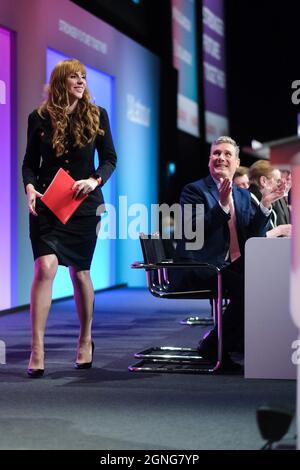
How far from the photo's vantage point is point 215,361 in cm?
544

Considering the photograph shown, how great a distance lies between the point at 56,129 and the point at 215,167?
1.00 m

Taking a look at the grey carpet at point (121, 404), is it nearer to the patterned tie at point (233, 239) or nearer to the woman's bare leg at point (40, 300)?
the woman's bare leg at point (40, 300)

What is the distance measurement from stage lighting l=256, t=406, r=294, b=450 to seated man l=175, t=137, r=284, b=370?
2185 millimetres

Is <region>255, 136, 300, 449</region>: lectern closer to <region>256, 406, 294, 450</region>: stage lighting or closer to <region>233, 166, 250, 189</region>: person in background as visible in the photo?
<region>256, 406, 294, 450</region>: stage lighting

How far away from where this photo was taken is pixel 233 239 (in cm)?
532

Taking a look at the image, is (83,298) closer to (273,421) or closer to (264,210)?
(264,210)

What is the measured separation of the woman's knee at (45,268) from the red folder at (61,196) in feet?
0.71

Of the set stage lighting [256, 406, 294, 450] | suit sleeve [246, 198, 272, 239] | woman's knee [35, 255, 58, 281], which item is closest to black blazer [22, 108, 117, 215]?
woman's knee [35, 255, 58, 281]

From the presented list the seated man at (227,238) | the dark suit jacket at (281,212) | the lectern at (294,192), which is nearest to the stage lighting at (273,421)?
the lectern at (294,192)

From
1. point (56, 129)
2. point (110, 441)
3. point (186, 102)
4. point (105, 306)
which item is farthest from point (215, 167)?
point (186, 102)

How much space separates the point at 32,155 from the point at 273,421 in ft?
8.25

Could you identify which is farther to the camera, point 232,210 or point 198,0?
point 198,0

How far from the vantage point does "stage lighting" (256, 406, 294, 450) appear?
2.95 meters
